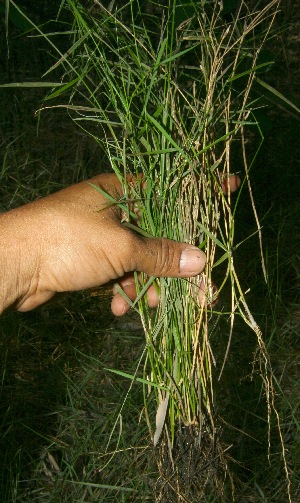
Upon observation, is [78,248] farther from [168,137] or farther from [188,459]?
[188,459]

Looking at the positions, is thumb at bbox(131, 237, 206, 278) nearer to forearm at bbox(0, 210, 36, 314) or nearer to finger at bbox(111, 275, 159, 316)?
finger at bbox(111, 275, 159, 316)

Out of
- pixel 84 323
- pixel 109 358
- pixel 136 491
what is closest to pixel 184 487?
pixel 136 491

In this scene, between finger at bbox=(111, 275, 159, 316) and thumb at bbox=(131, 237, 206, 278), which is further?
finger at bbox=(111, 275, 159, 316)

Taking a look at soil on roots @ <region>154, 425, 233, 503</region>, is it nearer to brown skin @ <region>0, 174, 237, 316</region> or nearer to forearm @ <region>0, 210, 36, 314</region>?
brown skin @ <region>0, 174, 237, 316</region>

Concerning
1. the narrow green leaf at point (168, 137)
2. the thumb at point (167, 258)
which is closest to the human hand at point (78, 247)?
the thumb at point (167, 258)

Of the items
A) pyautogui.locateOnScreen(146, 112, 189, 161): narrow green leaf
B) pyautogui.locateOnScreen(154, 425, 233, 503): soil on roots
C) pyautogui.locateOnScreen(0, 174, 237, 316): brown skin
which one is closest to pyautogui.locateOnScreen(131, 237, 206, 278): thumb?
pyautogui.locateOnScreen(0, 174, 237, 316): brown skin

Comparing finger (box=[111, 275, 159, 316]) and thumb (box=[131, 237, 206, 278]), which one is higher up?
thumb (box=[131, 237, 206, 278])

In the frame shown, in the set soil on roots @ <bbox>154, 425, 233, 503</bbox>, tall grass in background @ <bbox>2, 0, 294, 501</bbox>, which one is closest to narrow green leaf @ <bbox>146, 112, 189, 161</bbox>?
tall grass in background @ <bbox>2, 0, 294, 501</bbox>

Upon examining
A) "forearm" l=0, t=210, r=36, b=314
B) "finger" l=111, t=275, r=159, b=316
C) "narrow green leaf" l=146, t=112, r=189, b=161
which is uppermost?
"narrow green leaf" l=146, t=112, r=189, b=161
